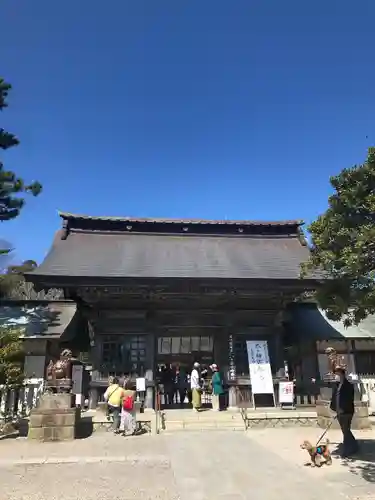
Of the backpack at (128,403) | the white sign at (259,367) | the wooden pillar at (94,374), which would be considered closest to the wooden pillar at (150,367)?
the wooden pillar at (94,374)

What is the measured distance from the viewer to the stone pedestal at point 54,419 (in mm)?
9547

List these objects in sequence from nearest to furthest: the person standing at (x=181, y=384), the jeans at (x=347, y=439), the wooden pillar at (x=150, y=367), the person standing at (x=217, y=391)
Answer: the jeans at (x=347, y=439)
the person standing at (x=217, y=391)
the wooden pillar at (x=150, y=367)
the person standing at (x=181, y=384)

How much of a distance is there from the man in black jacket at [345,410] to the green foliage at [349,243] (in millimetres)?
1769

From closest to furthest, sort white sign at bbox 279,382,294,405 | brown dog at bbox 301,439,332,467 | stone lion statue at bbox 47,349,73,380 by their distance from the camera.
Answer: brown dog at bbox 301,439,332,467
stone lion statue at bbox 47,349,73,380
white sign at bbox 279,382,294,405

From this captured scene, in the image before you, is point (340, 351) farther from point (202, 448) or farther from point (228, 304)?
point (202, 448)

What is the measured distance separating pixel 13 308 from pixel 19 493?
43.7 feet

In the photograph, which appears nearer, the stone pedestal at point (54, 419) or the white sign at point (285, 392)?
the stone pedestal at point (54, 419)

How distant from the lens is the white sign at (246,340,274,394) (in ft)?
44.1

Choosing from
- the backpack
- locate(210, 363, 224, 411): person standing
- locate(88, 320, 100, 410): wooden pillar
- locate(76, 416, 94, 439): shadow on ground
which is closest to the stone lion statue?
locate(76, 416, 94, 439): shadow on ground

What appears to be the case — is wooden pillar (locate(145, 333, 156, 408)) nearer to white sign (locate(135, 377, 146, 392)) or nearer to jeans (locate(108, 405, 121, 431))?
white sign (locate(135, 377, 146, 392))

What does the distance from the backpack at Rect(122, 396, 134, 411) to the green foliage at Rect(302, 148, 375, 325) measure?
19.4 ft

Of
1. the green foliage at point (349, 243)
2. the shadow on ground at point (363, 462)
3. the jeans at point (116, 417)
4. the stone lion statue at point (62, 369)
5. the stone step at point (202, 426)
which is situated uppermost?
the green foliage at point (349, 243)

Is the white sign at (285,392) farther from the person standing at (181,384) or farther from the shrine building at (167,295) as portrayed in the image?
the person standing at (181,384)

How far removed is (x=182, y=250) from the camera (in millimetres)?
16391
